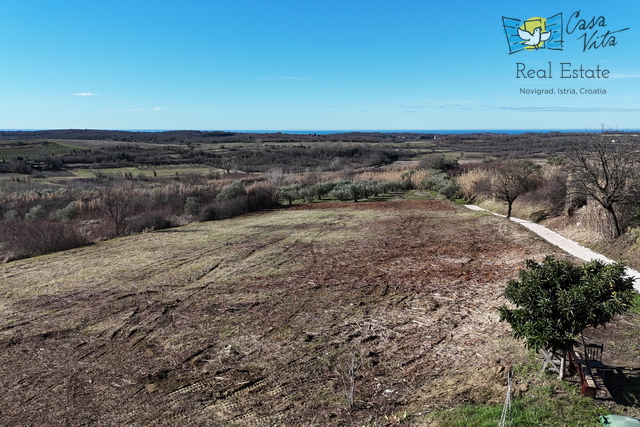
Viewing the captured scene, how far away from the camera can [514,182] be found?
2333cm

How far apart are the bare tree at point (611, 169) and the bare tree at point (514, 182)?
22.5ft

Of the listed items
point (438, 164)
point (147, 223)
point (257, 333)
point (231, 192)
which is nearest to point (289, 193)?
point (231, 192)

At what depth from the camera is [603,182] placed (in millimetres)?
15461

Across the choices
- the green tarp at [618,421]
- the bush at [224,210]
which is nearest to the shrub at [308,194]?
the bush at [224,210]

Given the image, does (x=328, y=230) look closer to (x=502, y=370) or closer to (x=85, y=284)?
(x=85, y=284)

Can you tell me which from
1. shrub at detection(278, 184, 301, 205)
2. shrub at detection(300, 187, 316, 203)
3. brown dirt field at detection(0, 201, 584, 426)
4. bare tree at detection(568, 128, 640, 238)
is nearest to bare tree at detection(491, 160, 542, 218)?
bare tree at detection(568, 128, 640, 238)

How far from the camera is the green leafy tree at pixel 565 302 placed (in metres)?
5.11

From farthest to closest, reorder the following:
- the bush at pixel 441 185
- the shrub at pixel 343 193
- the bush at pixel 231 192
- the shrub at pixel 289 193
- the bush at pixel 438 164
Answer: the bush at pixel 438 164 → the shrub at pixel 289 193 → the shrub at pixel 343 193 → the bush at pixel 441 185 → the bush at pixel 231 192

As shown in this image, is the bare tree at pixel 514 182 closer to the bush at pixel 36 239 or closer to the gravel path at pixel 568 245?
the gravel path at pixel 568 245

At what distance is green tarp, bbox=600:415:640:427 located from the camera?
448 centimetres

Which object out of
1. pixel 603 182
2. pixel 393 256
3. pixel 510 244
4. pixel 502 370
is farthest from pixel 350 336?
pixel 603 182

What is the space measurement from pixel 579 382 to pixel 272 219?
21536mm

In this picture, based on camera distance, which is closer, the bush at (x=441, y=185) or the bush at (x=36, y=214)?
the bush at (x=36, y=214)

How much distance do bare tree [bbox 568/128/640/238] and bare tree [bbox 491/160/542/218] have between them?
6872 millimetres
